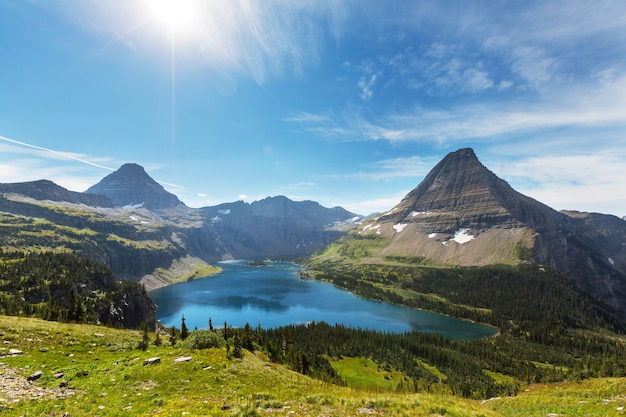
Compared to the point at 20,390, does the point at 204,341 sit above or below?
below

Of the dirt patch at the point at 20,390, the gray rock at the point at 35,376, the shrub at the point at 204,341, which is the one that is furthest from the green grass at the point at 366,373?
the dirt patch at the point at 20,390

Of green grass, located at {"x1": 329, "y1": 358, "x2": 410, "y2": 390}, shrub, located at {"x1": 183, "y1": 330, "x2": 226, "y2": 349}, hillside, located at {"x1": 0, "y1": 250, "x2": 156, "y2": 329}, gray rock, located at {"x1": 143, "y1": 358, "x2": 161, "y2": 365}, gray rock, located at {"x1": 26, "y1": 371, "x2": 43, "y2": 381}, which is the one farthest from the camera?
hillside, located at {"x1": 0, "y1": 250, "x2": 156, "y2": 329}

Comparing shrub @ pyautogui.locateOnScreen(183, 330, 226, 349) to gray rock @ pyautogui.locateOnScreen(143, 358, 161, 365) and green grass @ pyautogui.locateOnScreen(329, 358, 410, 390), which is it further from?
green grass @ pyautogui.locateOnScreen(329, 358, 410, 390)

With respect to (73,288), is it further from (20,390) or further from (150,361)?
(20,390)

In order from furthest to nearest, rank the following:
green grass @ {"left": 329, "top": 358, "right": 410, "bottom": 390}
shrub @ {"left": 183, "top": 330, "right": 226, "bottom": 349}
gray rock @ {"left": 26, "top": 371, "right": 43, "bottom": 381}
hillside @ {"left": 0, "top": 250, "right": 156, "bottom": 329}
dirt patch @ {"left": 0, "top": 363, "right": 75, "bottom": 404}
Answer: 1. hillside @ {"left": 0, "top": 250, "right": 156, "bottom": 329}
2. green grass @ {"left": 329, "top": 358, "right": 410, "bottom": 390}
3. shrub @ {"left": 183, "top": 330, "right": 226, "bottom": 349}
4. gray rock @ {"left": 26, "top": 371, "right": 43, "bottom": 381}
5. dirt patch @ {"left": 0, "top": 363, "right": 75, "bottom": 404}

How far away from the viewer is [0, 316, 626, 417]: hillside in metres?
19.8

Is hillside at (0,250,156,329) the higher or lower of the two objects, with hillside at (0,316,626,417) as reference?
lower

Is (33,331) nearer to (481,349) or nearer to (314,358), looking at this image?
(314,358)

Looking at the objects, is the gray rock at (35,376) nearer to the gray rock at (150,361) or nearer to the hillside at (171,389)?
the hillside at (171,389)

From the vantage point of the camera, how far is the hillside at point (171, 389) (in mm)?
19828

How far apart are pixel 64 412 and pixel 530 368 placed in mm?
148858

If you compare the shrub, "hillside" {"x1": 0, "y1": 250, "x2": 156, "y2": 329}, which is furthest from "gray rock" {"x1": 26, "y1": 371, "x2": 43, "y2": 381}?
"hillside" {"x1": 0, "y1": 250, "x2": 156, "y2": 329}

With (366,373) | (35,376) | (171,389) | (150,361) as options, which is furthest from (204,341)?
(366,373)

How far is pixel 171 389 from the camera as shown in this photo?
23938 millimetres
